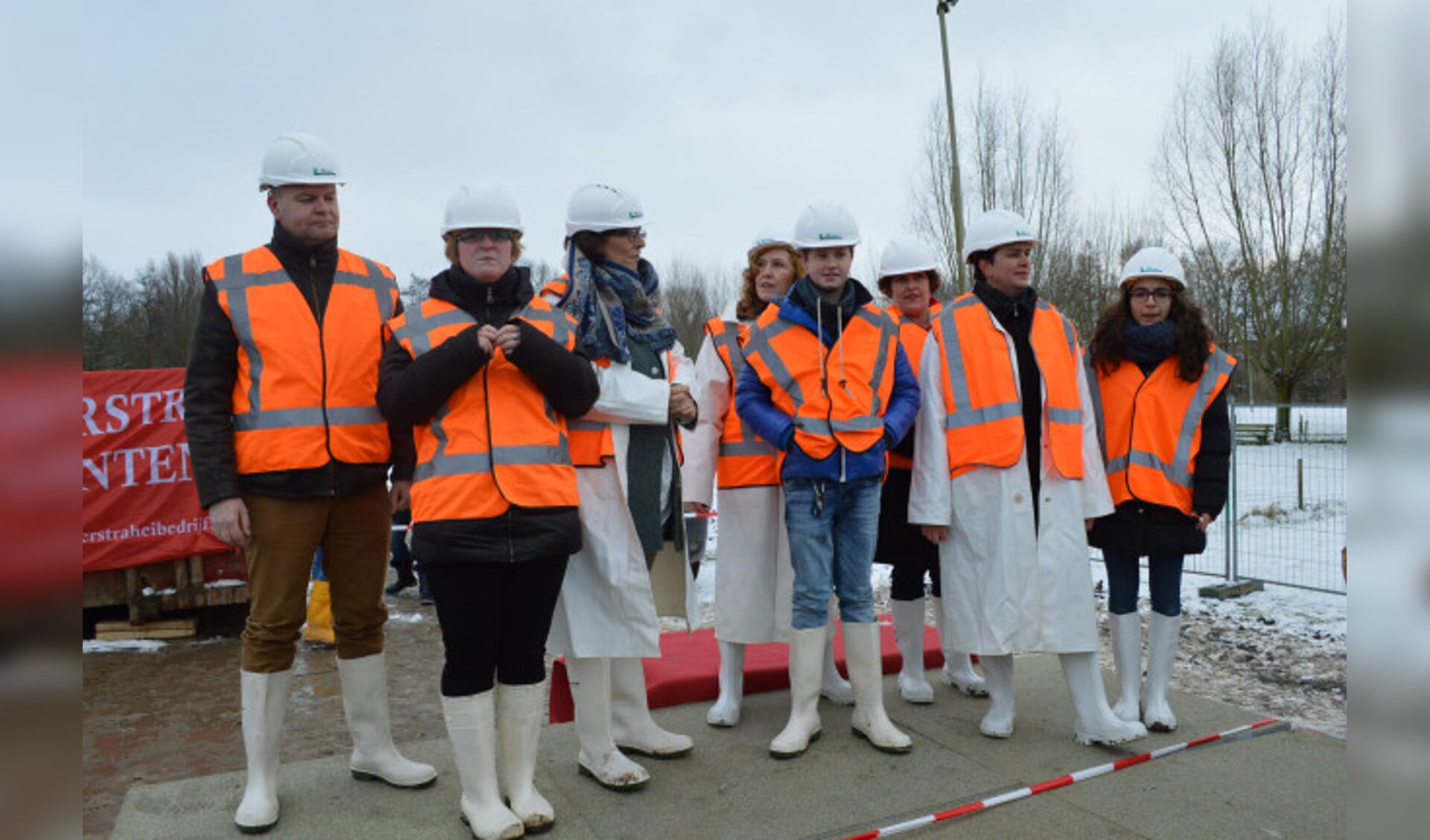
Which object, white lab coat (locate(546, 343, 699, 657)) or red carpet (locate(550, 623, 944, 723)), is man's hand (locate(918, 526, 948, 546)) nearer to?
red carpet (locate(550, 623, 944, 723))

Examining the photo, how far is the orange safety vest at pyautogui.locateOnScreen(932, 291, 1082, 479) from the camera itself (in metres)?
4.06

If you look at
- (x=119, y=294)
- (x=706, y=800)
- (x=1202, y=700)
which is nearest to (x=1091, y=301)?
(x=1202, y=700)

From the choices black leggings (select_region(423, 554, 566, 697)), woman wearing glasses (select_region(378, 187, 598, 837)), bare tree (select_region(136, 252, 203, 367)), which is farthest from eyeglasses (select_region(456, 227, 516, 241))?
bare tree (select_region(136, 252, 203, 367))

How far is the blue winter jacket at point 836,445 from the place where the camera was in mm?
3848

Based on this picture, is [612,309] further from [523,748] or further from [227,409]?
[523,748]

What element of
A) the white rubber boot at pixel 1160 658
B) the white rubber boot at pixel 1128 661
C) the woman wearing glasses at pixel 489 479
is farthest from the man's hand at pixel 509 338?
the white rubber boot at pixel 1160 658

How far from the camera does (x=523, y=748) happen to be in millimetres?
3277

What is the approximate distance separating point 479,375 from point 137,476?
630cm

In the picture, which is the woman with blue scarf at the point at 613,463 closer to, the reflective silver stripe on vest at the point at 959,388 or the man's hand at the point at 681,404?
the man's hand at the point at 681,404

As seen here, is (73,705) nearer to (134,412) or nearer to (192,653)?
(192,653)

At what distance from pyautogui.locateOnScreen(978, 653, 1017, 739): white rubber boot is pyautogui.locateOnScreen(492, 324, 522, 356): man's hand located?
2447 mm

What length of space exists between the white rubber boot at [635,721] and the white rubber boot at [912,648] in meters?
1.24

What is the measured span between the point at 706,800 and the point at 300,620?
1.57 metres

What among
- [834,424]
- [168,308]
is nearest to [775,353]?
[834,424]
